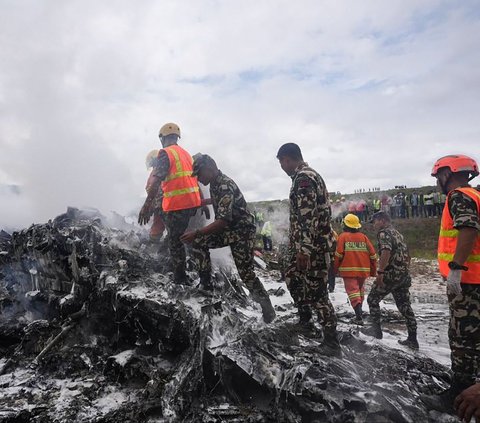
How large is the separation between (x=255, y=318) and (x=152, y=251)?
265 centimetres

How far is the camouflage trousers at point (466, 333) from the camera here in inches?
107

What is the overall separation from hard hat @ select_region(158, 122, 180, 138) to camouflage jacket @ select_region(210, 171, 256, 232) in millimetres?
1320

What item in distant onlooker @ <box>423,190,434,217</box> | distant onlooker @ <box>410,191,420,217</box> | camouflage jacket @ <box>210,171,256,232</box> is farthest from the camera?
distant onlooker @ <box>410,191,420,217</box>

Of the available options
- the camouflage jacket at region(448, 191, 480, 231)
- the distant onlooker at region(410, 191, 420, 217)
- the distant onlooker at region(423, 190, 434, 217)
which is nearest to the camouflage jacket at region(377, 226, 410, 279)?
the camouflage jacket at region(448, 191, 480, 231)

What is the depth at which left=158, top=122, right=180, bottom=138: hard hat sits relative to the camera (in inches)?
199

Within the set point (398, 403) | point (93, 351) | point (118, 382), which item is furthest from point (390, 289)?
point (93, 351)

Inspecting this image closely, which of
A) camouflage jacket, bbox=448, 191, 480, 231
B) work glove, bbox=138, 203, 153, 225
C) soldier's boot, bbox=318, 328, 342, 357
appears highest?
work glove, bbox=138, 203, 153, 225

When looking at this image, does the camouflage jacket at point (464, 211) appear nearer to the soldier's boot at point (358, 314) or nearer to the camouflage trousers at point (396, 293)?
the camouflage trousers at point (396, 293)

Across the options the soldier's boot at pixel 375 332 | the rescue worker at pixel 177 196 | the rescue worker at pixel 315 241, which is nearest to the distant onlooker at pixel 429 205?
the soldier's boot at pixel 375 332

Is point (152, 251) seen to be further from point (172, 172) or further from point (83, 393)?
point (83, 393)

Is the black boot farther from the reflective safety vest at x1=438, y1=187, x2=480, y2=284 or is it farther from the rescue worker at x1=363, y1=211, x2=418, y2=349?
the reflective safety vest at x1=438, y1=187, x2=480, y2=284

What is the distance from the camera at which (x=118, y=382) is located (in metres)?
3.60

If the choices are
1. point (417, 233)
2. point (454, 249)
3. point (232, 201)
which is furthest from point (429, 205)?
point (454, 249)

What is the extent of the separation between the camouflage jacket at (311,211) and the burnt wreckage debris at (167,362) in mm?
1022
